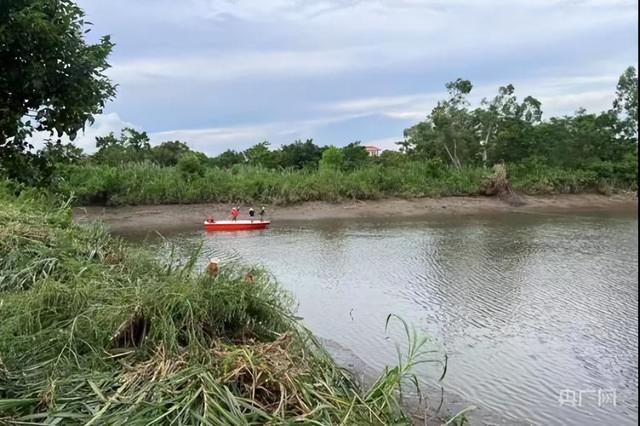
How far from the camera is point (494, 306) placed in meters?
8.21

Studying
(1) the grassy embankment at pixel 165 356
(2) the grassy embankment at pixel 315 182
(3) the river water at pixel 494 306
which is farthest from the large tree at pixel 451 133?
(1) the grassy embankment at pixel 165 356

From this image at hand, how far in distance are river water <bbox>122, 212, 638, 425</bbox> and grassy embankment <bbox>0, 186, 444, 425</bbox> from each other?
164 cm

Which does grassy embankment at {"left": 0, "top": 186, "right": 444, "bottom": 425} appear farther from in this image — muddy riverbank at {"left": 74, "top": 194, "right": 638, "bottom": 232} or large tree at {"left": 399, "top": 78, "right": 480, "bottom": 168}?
large tree at {"left": 399, "top": 78, "right": 480, "bottom": 168}

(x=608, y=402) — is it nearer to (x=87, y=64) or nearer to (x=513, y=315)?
(x=513, y=315)

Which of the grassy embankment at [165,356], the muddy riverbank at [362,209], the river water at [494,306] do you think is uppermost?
the grassy embankment at [165,356]

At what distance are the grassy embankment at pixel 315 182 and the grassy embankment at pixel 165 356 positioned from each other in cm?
1794

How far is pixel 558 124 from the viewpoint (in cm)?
3080

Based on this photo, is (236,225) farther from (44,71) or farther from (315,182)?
(44,71)

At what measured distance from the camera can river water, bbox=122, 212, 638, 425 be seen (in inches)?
207

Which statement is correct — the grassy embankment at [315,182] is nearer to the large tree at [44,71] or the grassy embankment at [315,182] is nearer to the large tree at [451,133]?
the large tree at [451,133]

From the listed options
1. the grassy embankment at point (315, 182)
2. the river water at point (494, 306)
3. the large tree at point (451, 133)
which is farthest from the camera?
the large tree at point (451, 133)

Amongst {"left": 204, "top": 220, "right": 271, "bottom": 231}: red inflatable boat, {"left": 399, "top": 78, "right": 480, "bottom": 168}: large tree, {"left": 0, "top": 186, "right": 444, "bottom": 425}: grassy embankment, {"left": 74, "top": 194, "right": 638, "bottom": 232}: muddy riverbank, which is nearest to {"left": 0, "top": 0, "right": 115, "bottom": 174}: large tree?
{"left": 0, "top": 186, "right": 444, "bottom": 425}: grassy embankment

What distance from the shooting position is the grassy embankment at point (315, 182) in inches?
907

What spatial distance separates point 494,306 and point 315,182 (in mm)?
17062
